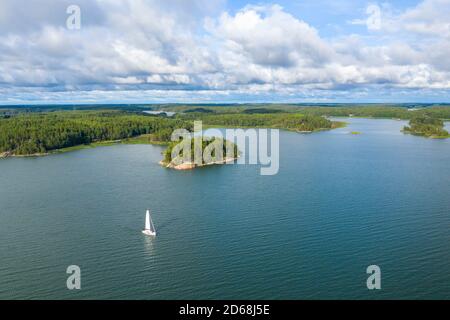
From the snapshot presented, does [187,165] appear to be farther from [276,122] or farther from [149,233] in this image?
[276,122]

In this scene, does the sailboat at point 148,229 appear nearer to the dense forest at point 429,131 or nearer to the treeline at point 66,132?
the treeline at point 66,132

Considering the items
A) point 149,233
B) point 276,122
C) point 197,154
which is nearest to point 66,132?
point 197,154

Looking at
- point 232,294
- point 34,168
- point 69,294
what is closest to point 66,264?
point 69,294

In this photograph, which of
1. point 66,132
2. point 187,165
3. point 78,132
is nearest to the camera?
point 187,165

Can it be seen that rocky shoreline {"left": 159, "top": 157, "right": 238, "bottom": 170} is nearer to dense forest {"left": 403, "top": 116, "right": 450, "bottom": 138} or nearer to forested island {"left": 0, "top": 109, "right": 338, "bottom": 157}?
forested island {"left": 0, "top": 109, "right": 338, "bottom": 157}

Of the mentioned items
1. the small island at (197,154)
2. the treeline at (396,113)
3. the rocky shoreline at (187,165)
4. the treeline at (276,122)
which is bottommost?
the rocky shoreline at (187,165)

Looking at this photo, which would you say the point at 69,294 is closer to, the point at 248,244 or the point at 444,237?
the point at 248,244

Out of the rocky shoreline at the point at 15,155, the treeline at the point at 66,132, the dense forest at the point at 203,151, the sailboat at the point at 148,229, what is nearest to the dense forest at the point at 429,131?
the dense forest at the point at 203,151
